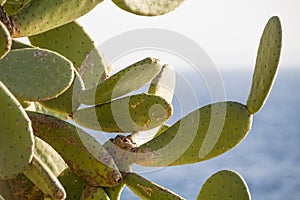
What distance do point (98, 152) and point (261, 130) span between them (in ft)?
82.6

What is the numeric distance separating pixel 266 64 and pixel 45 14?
1.29ft

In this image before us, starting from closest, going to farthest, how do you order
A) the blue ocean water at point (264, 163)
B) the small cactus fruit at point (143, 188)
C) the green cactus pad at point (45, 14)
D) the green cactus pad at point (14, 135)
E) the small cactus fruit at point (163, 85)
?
the green cactus pad at point (14, 135) < the green cactus pad at point (45, 14) < the small cactus fruit at point (143, 188) < the small cactus fruit at point (163, 85) < the blue ocean water at point (264, 163)

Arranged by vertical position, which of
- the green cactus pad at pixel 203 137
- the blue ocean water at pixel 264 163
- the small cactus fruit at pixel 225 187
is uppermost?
the green cactus pad at pixel 203 137

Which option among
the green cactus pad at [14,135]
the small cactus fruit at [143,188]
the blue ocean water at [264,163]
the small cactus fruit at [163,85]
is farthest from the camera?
the blue ocean water at [264,163]

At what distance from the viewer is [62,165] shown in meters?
1.63

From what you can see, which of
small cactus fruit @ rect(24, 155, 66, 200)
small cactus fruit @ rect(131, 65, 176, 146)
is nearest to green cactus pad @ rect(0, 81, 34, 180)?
small cactus fruit @ rect(24, 155, 66, 200)

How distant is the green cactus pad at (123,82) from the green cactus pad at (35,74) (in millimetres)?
88

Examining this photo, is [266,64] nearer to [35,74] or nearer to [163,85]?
[163,85]

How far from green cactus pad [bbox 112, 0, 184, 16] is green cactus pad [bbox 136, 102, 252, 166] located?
20 centimetres

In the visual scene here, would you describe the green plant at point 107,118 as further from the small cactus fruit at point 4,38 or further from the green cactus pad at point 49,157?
the small cactus fruit at point 4,38

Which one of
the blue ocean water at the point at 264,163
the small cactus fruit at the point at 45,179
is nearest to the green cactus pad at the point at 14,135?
the small cactus fruit at the point at 45,179

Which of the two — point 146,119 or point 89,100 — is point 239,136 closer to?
point 146,119

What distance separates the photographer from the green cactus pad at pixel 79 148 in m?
1.56

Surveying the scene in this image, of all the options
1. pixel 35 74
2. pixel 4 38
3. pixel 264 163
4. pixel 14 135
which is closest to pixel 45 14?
pixel 35 74
